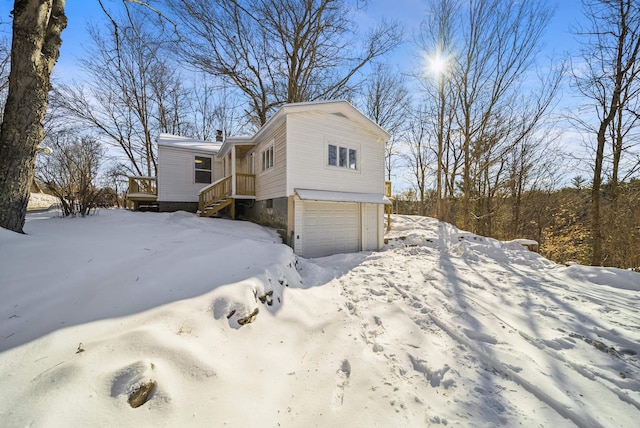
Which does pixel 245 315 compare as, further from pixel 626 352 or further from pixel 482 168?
pixel 482 168

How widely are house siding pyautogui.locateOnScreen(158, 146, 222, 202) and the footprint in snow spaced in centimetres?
1290

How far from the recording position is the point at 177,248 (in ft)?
14.1

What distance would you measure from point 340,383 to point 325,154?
A: 296 inches

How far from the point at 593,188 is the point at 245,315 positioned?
12.9 meters

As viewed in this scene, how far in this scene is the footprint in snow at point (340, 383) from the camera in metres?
2.06

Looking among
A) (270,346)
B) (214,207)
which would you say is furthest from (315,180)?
(270,346)

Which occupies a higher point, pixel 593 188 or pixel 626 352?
pixel 593 188

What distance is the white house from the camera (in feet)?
26.7

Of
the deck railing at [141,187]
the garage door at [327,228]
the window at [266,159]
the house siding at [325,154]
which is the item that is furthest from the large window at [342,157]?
the deck railing at [141,187]

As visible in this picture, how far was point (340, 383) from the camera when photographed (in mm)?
2297

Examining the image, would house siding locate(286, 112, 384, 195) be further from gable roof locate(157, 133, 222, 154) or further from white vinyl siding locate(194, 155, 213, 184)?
white vinyl siding locate(194, 155, 213, 184)

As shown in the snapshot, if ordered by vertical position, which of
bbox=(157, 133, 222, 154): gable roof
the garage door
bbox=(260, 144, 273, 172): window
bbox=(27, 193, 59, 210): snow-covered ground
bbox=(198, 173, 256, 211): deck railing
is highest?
bbox=(157, 133, 222, 154): gable roof

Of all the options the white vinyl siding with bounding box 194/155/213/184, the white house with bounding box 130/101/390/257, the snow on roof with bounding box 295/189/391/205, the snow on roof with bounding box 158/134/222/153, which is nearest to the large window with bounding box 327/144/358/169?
the white house with bounding box 130/101/390/257

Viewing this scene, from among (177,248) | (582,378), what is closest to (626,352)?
(582,378)
